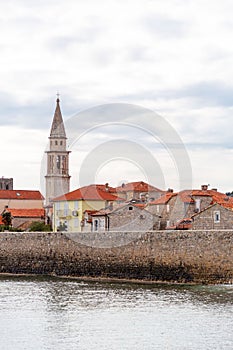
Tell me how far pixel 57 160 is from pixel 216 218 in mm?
42024

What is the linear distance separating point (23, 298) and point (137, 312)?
5497mm

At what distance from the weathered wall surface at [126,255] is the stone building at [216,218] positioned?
17.2ft

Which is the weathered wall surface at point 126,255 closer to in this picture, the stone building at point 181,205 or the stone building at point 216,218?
the stone building at point 216,218

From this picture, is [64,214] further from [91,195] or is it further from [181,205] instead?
[181,205]

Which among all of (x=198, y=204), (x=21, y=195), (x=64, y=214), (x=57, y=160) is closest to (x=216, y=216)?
(x=198, y=204)

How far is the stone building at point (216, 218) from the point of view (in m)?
40.0

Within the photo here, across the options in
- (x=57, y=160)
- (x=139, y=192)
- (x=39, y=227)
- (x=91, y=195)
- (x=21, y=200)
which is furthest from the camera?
(x=21, y=200)

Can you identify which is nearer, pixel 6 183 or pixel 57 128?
pixel 57 128

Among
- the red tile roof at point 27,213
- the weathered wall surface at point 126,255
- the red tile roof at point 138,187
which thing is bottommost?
the weathered wall surface at point 126,255

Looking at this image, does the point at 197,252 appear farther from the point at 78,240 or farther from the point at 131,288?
the point at 78,240

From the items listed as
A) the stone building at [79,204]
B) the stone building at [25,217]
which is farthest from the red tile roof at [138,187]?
the stone building at [25,217]

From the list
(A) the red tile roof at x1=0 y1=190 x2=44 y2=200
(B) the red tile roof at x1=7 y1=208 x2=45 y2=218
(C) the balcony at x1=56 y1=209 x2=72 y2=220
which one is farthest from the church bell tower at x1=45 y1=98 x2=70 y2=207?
(C) the balcony at x1=56 y1=209 x2=72 y2=220

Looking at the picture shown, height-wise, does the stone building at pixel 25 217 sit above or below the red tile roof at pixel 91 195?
below

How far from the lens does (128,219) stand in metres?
47.5
